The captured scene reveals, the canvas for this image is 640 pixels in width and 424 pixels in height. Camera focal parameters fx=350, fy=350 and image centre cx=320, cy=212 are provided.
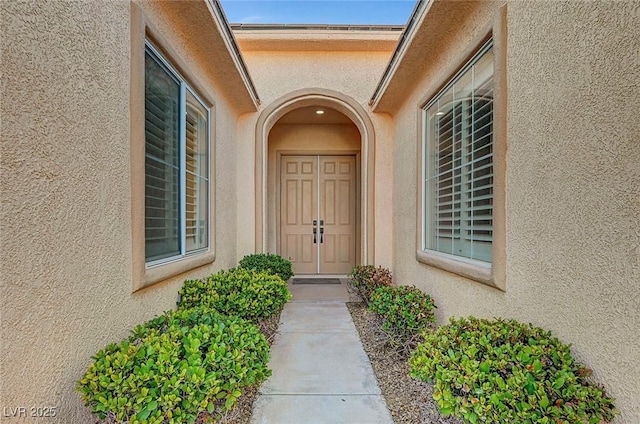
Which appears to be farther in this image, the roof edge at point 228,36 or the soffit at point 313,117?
the soffit at point 313,117

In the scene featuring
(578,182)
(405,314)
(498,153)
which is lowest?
(405,314)

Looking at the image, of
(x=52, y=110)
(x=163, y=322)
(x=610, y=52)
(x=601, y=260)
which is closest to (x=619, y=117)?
(x=610, y=52)

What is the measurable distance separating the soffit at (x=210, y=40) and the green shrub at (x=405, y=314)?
3.10m

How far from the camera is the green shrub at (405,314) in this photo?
10.6 feet

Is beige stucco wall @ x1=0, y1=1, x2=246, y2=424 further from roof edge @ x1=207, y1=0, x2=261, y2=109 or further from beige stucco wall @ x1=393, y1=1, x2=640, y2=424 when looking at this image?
beige stucco wall @ x1=393, y1=1, x2=640, y2=424

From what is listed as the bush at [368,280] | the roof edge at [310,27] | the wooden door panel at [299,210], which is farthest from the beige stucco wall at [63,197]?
the wooden door panel at [299,210]

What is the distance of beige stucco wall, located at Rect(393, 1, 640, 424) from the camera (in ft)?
4.95

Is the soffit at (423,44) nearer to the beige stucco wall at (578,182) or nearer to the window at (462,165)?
the window at (462,165)

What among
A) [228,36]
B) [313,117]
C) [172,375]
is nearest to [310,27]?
[313,117]

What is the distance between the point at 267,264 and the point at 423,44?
351cm

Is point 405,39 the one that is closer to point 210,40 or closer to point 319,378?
point 210,40

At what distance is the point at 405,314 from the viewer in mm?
3225

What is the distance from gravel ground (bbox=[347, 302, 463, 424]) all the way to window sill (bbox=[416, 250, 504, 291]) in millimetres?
879

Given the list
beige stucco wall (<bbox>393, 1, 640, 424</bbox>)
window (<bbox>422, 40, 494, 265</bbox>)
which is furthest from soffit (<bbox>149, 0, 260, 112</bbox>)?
beige stucco wall (<bbox>393, 1, 640, 424</bbox>)
